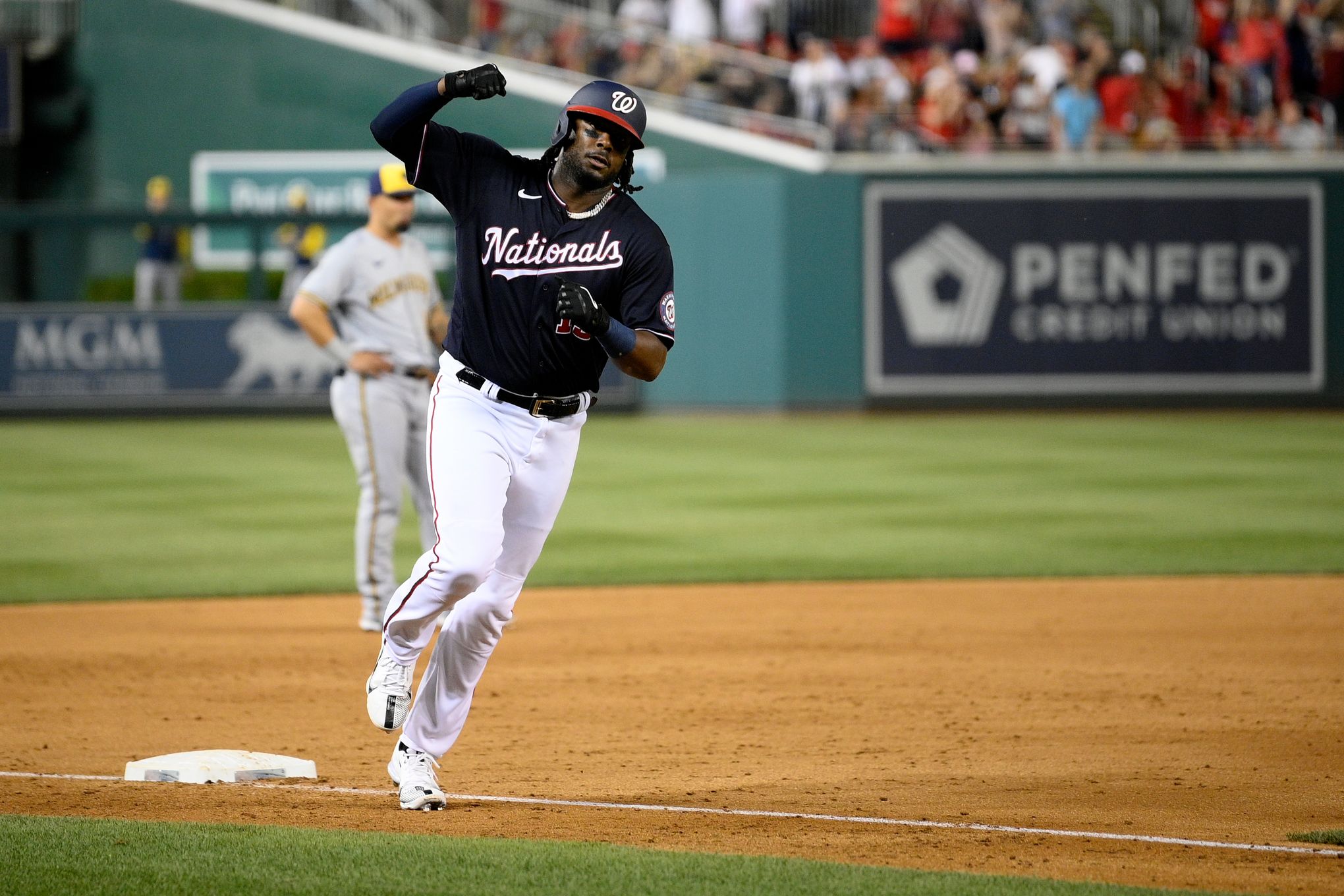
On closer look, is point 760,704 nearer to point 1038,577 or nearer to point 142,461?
point 1038,577

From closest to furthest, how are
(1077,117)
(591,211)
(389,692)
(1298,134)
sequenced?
1. (389,692)
2. (591,211)
3. (1077,117)
4. (1298,134)

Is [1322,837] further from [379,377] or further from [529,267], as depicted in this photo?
[379,377]

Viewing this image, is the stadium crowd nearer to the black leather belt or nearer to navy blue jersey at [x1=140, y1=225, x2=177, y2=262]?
navy blue jersey at [x1=140, y1=225, x2=177, y2=262]

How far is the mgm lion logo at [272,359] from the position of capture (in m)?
20.6

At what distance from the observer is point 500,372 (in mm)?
5121

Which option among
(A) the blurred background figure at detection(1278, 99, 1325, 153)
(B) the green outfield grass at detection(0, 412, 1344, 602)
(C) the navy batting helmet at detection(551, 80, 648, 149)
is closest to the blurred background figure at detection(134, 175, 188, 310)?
(B) the green outfield grass at detection(0, 412, 1344, 602)

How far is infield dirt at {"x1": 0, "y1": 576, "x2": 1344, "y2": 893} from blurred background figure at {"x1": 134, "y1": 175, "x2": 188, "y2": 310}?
11.8 meters

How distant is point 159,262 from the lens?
69.8 feet

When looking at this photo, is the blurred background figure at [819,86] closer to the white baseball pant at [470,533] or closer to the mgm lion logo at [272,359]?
the mgm lion logo at [272,359]

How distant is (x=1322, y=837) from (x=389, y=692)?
8.96 ft

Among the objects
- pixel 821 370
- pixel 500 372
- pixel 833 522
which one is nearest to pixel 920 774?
pixel 500 372

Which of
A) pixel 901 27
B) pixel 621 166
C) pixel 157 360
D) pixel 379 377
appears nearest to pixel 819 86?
pixel 901 27

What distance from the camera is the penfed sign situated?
2130cm

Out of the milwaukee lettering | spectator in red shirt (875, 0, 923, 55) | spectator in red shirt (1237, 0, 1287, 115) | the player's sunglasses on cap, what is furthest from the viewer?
spectator in red shirt (875, 0, 923, 55)
